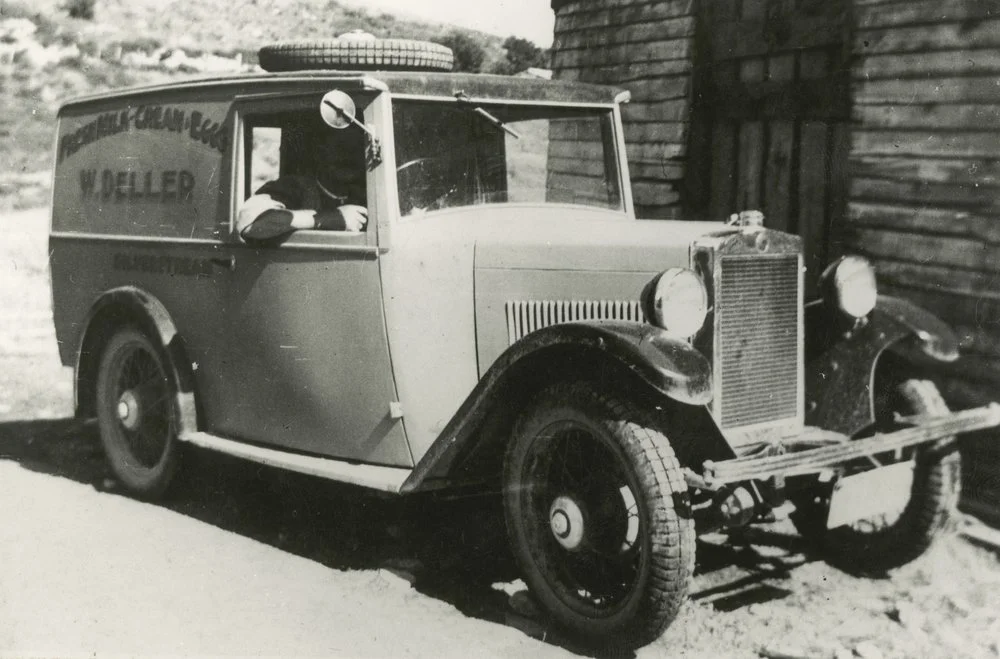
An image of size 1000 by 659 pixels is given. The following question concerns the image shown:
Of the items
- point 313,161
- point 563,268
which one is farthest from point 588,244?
point 313,161

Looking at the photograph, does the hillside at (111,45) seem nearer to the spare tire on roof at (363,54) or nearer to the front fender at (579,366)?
the spare tire on roof at (363,54)

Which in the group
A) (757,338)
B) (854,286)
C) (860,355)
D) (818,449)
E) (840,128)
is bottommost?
(818,449)

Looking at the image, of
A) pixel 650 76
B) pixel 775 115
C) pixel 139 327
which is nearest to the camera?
pixel 139 327

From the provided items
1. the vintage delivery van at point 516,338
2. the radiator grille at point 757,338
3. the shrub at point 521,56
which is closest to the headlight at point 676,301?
the vintage delivery van at point 516,338

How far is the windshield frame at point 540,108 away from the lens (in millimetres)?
3867

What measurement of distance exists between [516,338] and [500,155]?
0.85m

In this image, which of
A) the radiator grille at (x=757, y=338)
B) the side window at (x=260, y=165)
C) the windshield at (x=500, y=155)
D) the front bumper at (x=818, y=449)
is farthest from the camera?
the side window at (x=260, y=165)

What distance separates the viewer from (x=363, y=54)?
13.8 feet

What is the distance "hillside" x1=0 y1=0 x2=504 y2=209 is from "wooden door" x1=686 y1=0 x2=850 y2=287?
9.83 metres

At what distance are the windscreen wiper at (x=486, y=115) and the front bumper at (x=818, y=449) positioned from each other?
171cm

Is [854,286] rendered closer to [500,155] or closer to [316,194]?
[500,155]

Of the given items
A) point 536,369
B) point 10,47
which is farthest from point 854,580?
point 10,47

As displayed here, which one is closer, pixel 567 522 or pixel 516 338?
pixel 567 522

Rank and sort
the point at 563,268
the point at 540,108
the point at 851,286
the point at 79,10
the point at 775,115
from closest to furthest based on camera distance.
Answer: the point at 563,268 → the point at 851,286 → the point at 540,108 → the point at 775,115 → the point at 79,10
